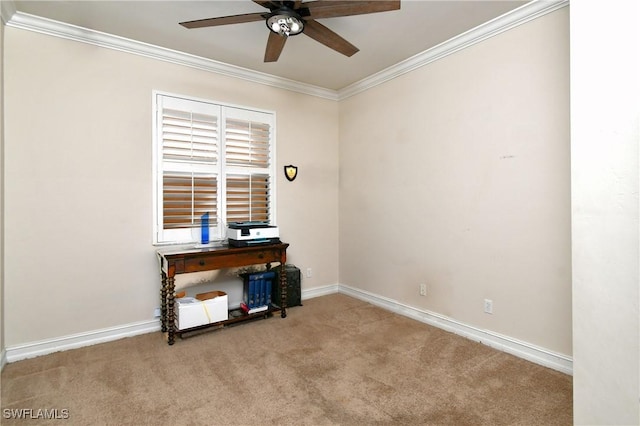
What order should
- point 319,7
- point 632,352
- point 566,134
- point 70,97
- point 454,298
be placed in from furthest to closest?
point 454,298 < point 70,97 < point 566,134 < point 319,7 < point 632,352

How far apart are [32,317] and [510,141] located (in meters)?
4.19

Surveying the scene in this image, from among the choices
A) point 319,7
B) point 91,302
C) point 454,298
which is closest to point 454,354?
point 454,298

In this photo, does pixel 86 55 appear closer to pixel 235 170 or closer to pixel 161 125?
pixel 161 125

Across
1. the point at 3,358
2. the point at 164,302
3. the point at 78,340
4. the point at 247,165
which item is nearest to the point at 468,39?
the point at 247,165

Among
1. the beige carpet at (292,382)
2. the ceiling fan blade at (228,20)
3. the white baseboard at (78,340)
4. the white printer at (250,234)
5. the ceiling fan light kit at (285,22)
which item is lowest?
the beige carpet at (292,382)

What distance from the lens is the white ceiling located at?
2502 millimetres

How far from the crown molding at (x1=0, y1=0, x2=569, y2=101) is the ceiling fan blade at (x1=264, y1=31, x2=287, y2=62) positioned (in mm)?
1048

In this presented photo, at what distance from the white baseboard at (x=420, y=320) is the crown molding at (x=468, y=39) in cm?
255

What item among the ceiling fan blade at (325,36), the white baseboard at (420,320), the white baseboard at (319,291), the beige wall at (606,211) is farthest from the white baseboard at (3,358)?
the beige wall at (606,211)

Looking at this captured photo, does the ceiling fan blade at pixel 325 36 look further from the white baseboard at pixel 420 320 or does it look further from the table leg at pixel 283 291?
the white baseboard at pixel 420 320

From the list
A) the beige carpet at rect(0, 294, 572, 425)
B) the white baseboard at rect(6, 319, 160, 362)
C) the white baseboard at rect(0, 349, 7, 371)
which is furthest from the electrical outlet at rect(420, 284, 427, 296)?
the white baseboard at rect(0, 349, 7, 371)

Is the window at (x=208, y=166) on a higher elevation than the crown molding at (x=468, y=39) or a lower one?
lower

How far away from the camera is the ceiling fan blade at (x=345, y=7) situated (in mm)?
1985

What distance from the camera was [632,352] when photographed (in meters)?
1.33
